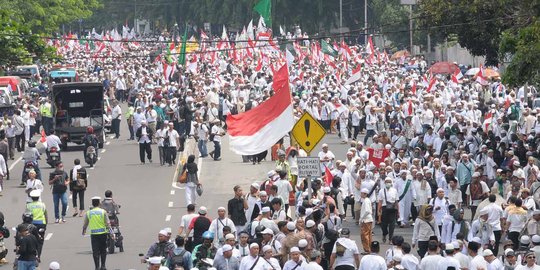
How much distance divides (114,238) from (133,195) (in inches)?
369

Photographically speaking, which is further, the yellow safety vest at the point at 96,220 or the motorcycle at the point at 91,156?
the motorcycle at the point at 91,156

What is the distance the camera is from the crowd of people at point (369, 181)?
22828 millimetres

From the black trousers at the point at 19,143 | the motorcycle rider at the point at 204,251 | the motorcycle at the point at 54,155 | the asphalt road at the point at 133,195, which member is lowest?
the asphalt road at the point at 133,195

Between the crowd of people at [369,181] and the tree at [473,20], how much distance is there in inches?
81.8

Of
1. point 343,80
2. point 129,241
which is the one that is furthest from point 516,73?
point 343,80

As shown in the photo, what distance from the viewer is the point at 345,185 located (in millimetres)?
32094

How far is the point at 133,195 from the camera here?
3762 centimetres

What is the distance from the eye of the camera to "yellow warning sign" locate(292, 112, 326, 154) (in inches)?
1062

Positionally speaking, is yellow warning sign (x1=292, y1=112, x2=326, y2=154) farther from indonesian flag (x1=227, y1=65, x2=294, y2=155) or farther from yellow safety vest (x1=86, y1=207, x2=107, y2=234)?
yellow safety vest (x1=86, y1=207, x2=107, y2=234)

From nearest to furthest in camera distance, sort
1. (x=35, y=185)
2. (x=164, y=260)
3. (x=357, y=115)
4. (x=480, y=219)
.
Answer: (x=164, y=260)
(x=480, y=219)
(x=35, y=185)
(x=357, y=115)

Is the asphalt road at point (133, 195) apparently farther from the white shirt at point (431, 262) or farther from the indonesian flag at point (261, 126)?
the white shirt at point (431, 262)

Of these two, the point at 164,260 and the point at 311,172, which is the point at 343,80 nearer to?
the point at 311,172

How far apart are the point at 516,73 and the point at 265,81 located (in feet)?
119

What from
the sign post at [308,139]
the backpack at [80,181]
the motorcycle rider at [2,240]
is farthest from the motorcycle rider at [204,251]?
the backpack at [80,181]
